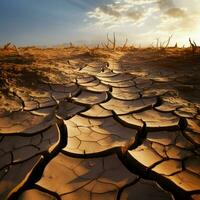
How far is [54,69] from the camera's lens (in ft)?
12.3

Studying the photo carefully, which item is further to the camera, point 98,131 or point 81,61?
point 81,61

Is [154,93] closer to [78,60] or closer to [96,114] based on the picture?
[96,114]

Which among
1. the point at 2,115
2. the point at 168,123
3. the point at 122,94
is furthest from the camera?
the point at 122,94

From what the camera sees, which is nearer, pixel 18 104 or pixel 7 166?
pixel 7 166

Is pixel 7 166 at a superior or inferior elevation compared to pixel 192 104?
inferior

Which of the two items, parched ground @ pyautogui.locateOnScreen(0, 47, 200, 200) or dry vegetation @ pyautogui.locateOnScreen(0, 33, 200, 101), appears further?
dry vegetation @ pyautogui.locateOnScreen(0, 33, 200, 101)

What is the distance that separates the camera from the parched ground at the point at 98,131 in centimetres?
169

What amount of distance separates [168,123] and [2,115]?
4.98 ft

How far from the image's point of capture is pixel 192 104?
107 inches

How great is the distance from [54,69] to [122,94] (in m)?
1.13

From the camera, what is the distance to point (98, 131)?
2.32m

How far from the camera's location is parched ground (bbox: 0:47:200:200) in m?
1.69

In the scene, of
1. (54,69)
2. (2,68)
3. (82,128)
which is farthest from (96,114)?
(2,68)

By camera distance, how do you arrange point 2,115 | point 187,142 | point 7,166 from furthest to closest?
point 2,115 → point 187,142 → point 7,166
